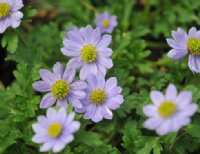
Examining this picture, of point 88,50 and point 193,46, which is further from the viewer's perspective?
point 88,50

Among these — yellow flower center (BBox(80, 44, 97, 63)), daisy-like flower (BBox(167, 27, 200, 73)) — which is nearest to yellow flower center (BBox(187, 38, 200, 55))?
daisy-like flower (BBox(167, 27, 200, 73))

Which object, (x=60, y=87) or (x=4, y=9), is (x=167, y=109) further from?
(x=4, y=9)

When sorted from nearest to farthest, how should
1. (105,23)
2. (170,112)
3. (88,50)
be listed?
(170,112)
(88,50)
(105,23)

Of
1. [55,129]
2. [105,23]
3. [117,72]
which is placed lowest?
[55,129]

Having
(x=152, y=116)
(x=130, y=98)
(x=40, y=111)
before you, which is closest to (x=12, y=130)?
(x=40, y=111)

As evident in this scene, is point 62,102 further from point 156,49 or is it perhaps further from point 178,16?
point 178,16

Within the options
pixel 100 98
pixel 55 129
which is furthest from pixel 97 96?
pixel 55 129
